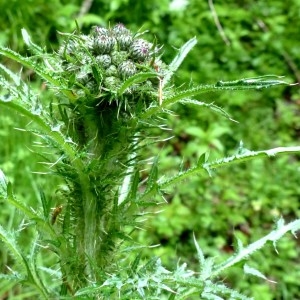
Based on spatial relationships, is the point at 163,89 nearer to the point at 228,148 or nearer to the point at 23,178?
the point at 23,178

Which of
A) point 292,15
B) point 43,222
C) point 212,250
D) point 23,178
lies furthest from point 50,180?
point 292,15

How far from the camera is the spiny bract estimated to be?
1292 mm

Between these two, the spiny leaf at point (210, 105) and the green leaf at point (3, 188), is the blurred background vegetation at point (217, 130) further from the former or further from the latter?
the spiny leaf at point (210, 105)

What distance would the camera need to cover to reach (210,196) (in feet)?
13.2

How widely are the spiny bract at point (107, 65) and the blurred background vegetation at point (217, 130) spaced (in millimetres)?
1738

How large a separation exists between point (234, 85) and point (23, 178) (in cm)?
240

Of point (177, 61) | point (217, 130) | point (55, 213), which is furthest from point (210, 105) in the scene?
point (217, 130)

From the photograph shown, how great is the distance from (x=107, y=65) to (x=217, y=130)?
2915 mm

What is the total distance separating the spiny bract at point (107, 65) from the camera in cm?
129

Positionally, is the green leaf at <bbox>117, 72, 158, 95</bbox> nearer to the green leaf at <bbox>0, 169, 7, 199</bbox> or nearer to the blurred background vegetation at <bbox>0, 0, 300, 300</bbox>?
the green leaf at <bbox>0, 169, 7, 199</bbox>

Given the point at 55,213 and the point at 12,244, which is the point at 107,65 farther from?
the point at 12,244

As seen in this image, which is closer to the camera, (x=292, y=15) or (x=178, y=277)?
(x=178, y=277)

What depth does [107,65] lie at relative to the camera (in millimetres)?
1317

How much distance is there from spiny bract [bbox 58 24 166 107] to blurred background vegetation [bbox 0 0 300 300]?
174cm
